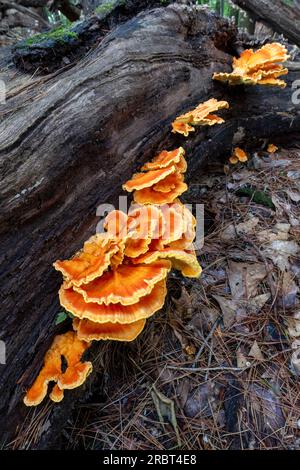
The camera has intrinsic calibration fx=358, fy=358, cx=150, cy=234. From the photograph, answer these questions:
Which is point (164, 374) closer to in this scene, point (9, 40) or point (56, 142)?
point (56, 142)

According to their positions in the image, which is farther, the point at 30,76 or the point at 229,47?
the point at 229,47

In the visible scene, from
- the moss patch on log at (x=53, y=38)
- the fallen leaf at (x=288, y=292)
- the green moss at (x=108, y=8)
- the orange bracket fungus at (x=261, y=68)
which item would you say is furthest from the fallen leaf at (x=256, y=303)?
the green moss at (x=108, y=8)

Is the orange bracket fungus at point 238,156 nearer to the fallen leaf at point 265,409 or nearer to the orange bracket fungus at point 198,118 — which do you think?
the orange bracket fungus at point 198,118

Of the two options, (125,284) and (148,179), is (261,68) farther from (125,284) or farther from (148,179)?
(125,284)

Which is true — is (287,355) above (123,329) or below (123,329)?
below

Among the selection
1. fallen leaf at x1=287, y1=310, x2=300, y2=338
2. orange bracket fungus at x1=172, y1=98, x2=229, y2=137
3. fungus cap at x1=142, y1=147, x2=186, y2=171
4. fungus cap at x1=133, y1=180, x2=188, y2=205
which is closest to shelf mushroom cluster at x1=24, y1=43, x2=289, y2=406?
fungus cap at x1=133, y1=180, x2=188, y2=205

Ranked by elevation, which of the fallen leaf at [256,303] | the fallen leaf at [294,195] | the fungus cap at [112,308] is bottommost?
the fallen leaf at [294,195]
